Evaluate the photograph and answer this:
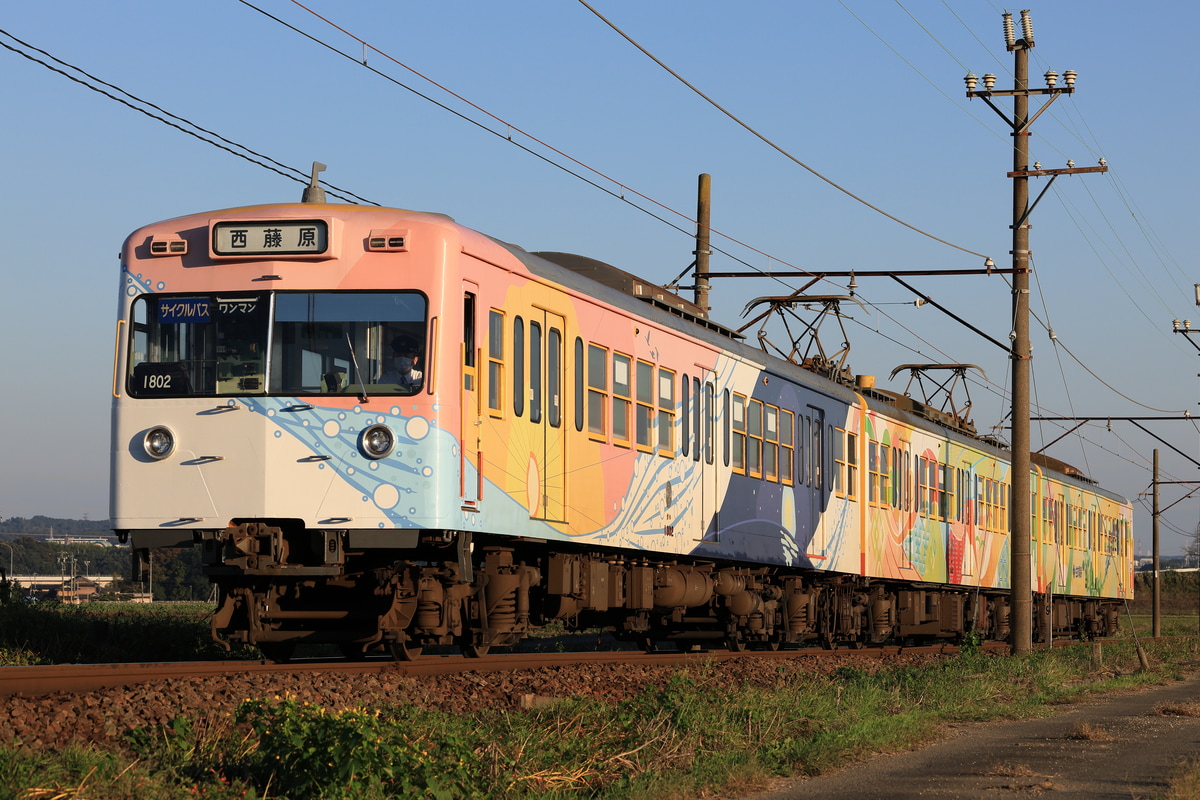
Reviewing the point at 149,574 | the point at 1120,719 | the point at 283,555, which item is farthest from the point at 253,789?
the point at 1120,719

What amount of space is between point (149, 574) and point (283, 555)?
1276mm

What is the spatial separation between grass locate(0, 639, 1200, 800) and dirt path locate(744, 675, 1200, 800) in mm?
249

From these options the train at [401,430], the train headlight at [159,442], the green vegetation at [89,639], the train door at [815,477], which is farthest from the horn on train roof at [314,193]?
the train door at [815,477]

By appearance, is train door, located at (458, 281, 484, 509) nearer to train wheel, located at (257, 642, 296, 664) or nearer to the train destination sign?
the train destination sign

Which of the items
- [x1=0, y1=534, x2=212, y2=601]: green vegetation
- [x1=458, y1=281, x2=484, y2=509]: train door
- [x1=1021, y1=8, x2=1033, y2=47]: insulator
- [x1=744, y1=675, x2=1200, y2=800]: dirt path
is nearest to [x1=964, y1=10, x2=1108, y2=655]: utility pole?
[x1=1021, y1=8, x2=1033, y2=47]: insulator

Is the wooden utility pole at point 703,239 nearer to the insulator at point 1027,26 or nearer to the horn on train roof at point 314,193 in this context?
the insulator at point 1027,26

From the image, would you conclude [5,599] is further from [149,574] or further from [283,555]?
[283,555]

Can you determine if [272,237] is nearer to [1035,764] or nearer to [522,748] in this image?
[522,748]

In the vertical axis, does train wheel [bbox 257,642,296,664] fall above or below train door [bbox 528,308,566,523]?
below

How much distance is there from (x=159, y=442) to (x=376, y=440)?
1.74 m

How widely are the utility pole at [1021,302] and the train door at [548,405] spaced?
10.5 m

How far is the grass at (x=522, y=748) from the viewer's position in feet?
23.1

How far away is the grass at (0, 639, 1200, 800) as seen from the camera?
23.1ft

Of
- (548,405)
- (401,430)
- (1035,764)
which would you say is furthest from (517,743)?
(548,405)
